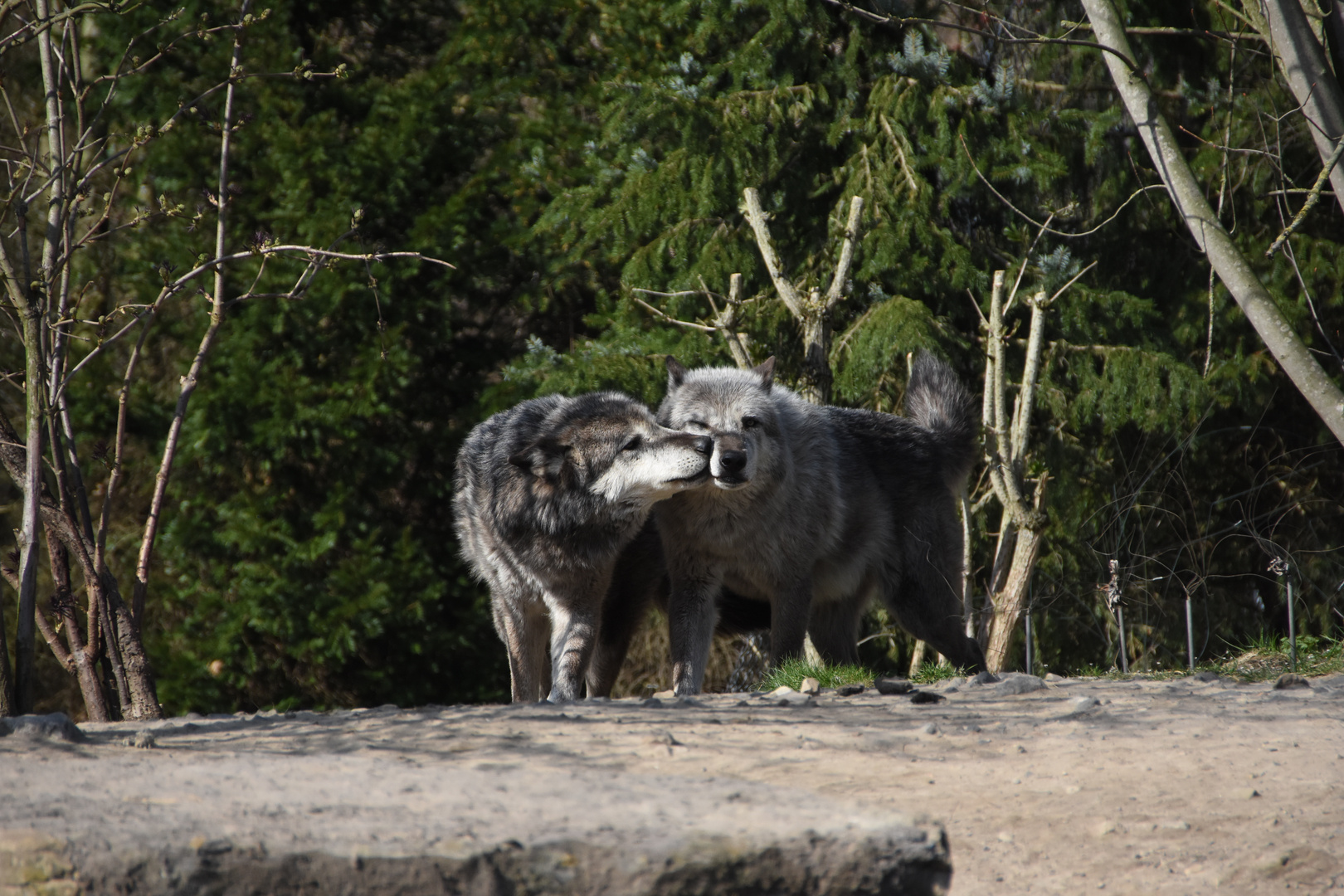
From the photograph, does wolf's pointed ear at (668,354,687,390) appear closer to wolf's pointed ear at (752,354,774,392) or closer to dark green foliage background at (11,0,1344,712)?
wolf's pointed ear at (752,354,774,392)

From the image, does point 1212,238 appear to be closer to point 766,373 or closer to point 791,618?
point 766,373

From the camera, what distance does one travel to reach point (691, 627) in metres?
5.33

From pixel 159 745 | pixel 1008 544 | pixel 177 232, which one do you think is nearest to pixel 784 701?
pixel 159 745

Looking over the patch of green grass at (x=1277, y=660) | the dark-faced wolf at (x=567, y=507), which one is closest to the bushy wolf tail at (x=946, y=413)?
the patch of green grass at (x=1277, y=660)

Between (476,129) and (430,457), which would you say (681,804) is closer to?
(430,457)

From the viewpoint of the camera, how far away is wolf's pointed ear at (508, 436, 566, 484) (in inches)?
207

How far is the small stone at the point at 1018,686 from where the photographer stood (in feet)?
13.9

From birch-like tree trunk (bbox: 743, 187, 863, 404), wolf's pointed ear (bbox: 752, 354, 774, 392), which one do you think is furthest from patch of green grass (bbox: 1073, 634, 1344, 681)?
birch-like tree trunk (bbox: 743, 187, 863, 404)

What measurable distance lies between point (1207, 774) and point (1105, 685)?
4.47ft

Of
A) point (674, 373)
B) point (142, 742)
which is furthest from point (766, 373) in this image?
point (142, 742)

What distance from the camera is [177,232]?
290 inches

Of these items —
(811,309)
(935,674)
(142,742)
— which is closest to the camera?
(142,742)

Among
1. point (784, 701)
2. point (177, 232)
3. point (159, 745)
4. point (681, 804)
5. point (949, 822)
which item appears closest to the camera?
point (681, 804)

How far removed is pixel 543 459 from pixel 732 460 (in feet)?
2.96
